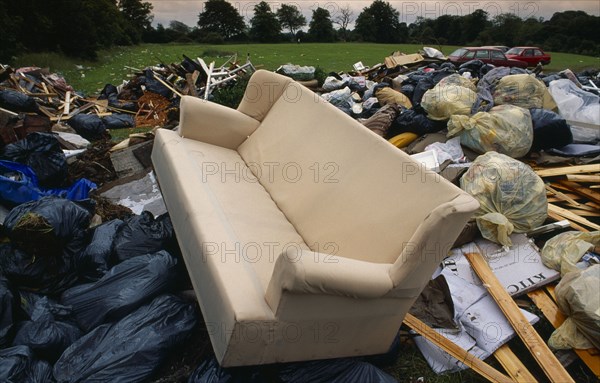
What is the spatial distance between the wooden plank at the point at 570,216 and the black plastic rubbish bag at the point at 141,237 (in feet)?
9.66

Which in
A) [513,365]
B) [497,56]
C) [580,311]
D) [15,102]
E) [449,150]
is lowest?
[513,365]

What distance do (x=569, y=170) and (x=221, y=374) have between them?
3401 millimetres

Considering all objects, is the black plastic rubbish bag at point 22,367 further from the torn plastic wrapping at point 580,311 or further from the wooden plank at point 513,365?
the torn plastic wrapping at point 580,311

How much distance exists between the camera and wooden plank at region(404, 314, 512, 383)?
1.93 metres

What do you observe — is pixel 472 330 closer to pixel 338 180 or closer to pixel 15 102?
pixel 338 180

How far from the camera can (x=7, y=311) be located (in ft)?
6.39

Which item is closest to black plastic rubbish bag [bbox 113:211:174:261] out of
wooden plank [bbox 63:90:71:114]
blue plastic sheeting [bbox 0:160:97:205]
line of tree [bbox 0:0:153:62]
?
blue plastic sheeting [bbox 0:160:97:205]

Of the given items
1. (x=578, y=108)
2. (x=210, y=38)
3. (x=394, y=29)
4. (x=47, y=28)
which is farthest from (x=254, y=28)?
(x=578, y=108)

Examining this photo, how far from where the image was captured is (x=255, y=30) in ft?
134

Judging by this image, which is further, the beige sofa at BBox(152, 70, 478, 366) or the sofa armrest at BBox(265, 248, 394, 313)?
the beige sofa at BBox(152, 70, 478, 366)

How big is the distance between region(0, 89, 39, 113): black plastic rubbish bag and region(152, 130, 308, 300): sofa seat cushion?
150 inches

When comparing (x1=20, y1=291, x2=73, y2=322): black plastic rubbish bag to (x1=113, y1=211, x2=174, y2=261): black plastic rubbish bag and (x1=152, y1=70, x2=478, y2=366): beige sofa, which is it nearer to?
(x1=113, y1=211, x2=174, y2=261): black plastic rubbish bag

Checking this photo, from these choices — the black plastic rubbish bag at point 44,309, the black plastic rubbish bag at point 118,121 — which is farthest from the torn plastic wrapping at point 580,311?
the black plastic rubbish bag at point 118,121

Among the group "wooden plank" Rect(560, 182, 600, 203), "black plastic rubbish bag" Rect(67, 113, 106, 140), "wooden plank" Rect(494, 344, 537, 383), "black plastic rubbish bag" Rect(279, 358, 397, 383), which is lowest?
"wooden plank" Rect(494, 344, 537, 383)
